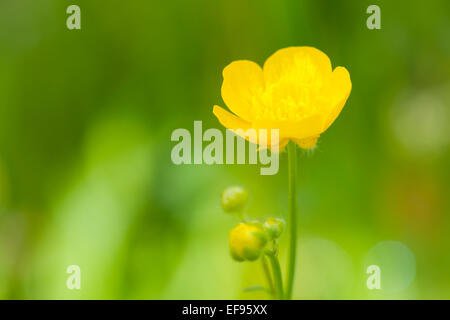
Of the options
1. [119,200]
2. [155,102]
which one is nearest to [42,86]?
[155,102]

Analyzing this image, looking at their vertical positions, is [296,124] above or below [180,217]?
above

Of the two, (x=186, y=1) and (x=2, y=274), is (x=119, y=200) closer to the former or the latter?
(x=2, y=274)

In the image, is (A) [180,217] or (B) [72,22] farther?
(B) [72,22]

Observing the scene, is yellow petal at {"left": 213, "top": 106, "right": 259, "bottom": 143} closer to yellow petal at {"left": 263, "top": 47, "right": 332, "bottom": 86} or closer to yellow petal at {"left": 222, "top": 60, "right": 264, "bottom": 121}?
yellow petal at {"left": 222, "top": 60, "right": 264, "bottom": 121}

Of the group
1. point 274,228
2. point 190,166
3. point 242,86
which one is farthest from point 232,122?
point 190,166

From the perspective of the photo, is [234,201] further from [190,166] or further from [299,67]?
[190,166]

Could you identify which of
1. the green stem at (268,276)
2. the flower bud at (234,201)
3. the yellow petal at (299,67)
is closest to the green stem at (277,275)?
the green stem at (268,276)
